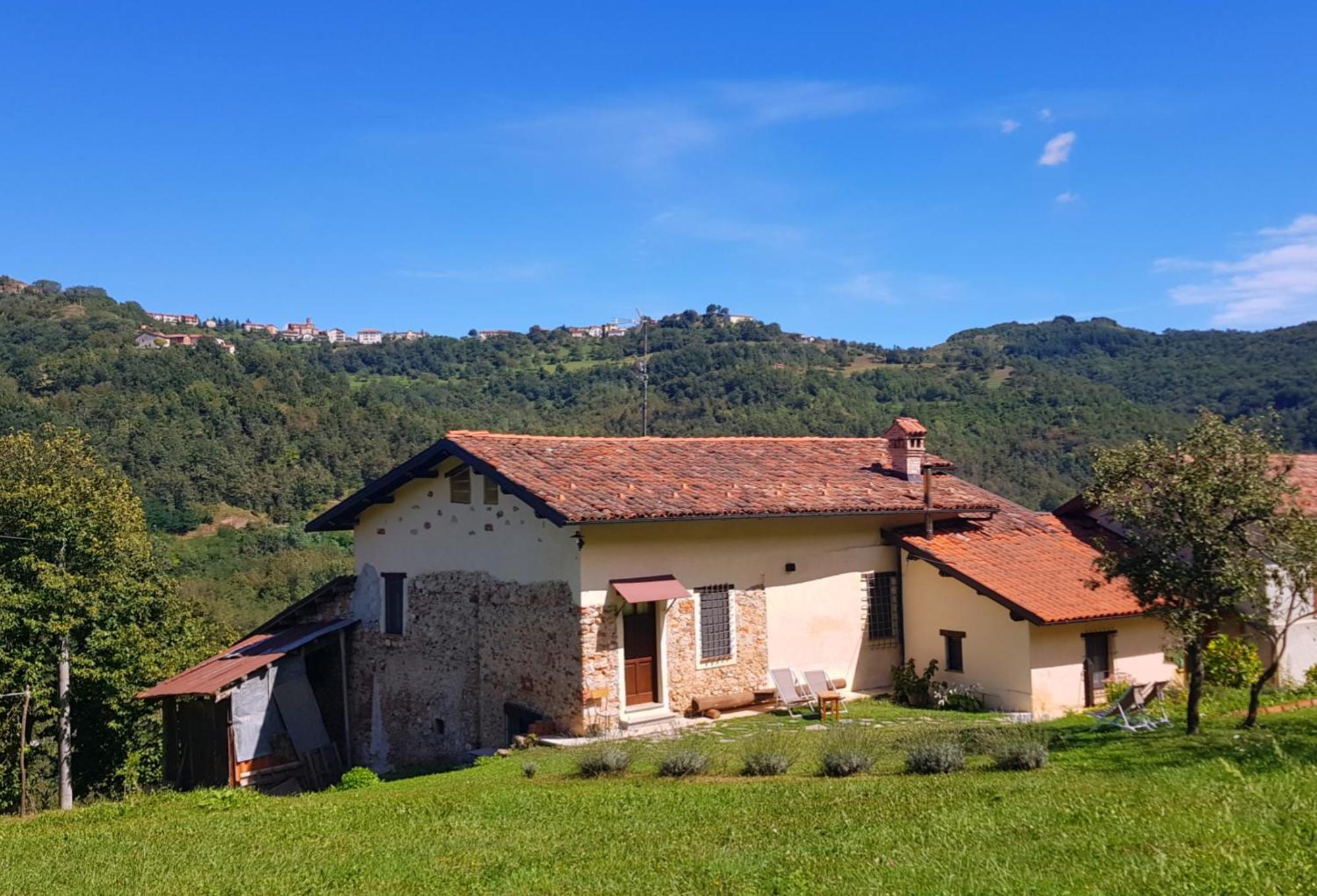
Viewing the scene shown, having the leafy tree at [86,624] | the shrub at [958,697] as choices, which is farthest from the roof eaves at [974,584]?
the leafy tree at [86,624]

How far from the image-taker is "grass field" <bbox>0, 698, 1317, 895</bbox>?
7.02 m

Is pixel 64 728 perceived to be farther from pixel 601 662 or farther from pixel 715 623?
pixel 715 623

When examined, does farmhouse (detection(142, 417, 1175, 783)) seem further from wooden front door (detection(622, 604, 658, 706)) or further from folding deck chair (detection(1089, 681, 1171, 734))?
folding deck chair (detection(1089, 681, 1171, 734))

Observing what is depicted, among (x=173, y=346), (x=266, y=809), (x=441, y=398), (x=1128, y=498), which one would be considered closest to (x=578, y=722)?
(x=266, y=809)

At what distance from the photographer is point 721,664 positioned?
1775 centimetres

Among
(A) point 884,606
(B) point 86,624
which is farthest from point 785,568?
(B) point 86,624

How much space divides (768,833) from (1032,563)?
479 inches

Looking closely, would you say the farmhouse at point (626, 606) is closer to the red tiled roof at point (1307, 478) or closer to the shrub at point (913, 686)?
the shrub at point (913, 686)

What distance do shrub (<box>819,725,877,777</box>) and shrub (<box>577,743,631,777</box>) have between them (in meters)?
2.41

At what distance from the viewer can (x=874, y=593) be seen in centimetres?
1984

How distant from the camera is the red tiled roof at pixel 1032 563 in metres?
17.5

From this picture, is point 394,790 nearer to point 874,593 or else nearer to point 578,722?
point 578,722

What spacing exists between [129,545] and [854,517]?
16413 mm

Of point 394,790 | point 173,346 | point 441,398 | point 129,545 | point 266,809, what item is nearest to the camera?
point 266,809
